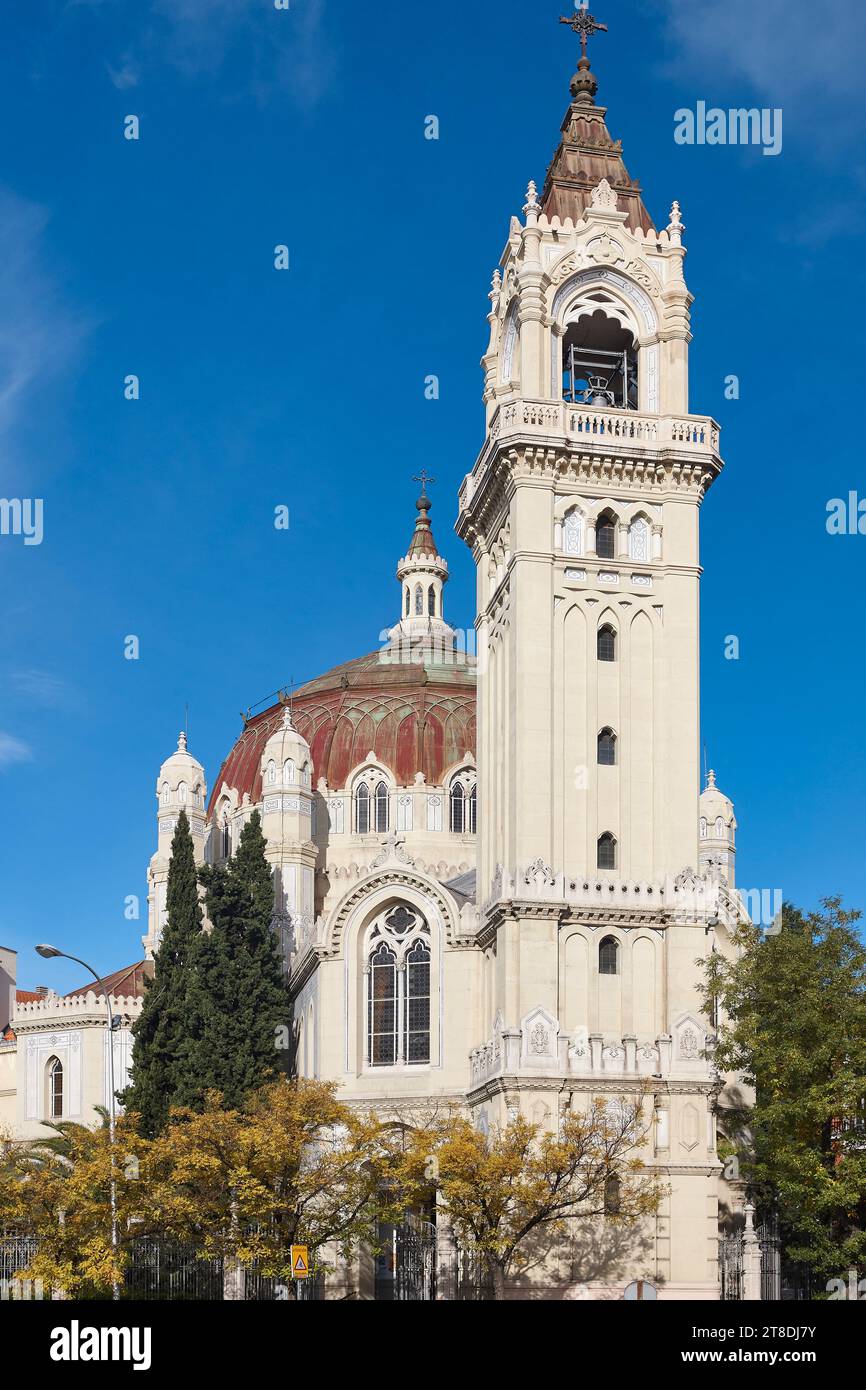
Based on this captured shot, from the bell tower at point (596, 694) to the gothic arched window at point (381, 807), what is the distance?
17.6 metres

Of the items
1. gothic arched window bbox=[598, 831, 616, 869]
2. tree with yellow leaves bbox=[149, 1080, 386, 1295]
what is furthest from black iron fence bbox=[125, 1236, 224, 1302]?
gothic arched window bbox=[598, 831, 616, 869]

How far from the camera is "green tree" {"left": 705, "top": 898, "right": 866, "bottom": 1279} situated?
4756 centimetres

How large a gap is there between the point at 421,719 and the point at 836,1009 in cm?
3508

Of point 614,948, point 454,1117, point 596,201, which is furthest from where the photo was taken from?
point 596,201

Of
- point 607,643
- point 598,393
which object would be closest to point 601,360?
point 598,393

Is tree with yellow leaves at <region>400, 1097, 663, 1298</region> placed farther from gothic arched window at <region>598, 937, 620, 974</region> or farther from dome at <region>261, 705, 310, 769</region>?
dome at <region>261, 705, 310, 769</region>

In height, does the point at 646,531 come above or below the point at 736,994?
above

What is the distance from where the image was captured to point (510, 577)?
58.6 m

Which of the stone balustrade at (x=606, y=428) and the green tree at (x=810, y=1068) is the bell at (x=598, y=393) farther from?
the green tree at (x=810, y=1068)

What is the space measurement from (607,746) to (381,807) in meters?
23.9

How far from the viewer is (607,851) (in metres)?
56.7
